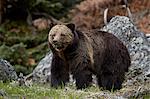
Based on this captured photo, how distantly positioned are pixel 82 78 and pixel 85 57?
15.2 inches

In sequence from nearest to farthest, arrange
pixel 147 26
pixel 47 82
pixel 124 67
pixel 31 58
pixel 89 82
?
pixel 89 82
pixel 124 67
pixel 47 82
pixel 31 58
pixel 147 26

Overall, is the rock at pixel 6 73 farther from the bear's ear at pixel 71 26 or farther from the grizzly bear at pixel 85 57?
the bear's ear at pixel 71 26

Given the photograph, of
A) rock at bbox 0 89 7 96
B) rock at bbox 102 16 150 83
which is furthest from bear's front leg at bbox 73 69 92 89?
rock at bbox 0 89 7 96

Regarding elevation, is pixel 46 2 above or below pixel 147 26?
above

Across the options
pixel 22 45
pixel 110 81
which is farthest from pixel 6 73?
pixel 22 45

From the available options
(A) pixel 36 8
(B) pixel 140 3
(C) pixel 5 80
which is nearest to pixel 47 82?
(C) pixel 5 80

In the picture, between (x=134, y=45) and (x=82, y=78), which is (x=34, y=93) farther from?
(x=134, y=45)

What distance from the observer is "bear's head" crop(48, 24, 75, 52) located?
979 centimetres

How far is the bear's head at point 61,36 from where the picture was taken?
9.79 meters

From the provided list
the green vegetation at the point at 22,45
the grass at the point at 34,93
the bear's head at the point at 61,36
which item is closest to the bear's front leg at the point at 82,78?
the bear's head at the point at 61,36

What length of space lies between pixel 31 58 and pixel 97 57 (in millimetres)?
9006

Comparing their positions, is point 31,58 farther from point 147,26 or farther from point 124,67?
point 124,67

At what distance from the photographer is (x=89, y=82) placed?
32.9 ft

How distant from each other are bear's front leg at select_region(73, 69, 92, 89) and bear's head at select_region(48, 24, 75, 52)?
0.53 m
